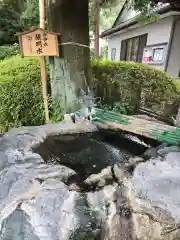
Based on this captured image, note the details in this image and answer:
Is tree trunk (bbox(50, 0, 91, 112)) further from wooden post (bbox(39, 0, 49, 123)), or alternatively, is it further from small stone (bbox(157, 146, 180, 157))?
small stone (bbox(157, 146, 180, 157))

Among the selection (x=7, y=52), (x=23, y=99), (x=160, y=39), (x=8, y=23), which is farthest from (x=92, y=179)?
(x=8, y=23)

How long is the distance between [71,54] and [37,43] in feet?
1.87

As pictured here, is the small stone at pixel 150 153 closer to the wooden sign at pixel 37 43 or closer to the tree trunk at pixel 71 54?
the tree trunk at pixel 71 54

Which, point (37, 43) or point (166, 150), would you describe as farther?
point (37, 43)

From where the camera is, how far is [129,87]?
13.9ft

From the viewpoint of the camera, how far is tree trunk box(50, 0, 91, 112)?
10.7 ft

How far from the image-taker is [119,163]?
2.28 m

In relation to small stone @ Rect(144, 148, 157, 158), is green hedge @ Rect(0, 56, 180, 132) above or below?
above

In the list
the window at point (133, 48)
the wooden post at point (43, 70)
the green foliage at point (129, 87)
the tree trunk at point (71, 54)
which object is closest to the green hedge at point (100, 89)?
the green foliage at point (129, 87)

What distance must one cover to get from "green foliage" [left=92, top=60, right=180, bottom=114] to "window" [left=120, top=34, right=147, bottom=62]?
5.22 meters

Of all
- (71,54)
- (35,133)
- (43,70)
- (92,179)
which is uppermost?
(71,54)

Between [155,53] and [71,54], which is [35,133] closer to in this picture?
[71,54]

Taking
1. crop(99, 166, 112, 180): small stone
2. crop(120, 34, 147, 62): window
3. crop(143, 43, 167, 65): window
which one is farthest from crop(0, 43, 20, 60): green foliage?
crop(99, 166, 112, 180): small stone

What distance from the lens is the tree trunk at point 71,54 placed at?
3.27m
